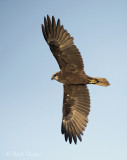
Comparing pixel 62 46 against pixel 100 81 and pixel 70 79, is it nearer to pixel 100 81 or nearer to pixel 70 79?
pixel 70 79

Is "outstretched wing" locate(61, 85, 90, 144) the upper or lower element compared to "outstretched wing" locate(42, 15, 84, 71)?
lower

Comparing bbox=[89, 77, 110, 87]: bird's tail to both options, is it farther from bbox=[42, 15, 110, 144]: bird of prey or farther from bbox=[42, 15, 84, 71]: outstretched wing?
bbox=[42, 15, 84, 71]: outstretched wing

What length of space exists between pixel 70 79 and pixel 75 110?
4.70 ft

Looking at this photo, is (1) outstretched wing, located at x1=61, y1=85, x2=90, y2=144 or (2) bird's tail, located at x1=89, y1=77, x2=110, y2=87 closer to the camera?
(2) bird's tail, located at x1=89, y1=77, x2=110, y2=87

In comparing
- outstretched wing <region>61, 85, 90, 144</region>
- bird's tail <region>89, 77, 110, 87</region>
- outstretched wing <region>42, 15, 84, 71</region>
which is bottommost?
outstretched wing <region>61, 85, 90, 144</region>

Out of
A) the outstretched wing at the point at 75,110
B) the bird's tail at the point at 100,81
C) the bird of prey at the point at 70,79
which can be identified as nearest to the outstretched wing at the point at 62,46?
the bird of prey at the point at 70,79

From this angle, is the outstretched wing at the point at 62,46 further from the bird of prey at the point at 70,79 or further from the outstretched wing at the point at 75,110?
the outstretched wing at the point at 75,110

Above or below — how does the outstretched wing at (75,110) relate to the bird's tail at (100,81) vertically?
below

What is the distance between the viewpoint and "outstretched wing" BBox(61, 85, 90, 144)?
10258 mm

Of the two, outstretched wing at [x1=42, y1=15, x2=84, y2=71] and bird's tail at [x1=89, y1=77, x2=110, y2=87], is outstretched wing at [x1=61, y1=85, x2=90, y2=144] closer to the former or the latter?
bird's tail at [x1=89, y1=77, x2=110, y2=87]

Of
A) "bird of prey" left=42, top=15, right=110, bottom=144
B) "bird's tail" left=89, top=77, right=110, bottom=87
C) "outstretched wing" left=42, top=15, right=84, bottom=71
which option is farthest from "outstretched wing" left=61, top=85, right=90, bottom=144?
"outstretched wing" left=42, top=15, right=84, bottom=71

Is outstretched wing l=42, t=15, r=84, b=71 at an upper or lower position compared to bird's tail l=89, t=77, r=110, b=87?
upper

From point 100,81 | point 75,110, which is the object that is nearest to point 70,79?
point 100,81

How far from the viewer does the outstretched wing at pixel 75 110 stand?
1026cm
